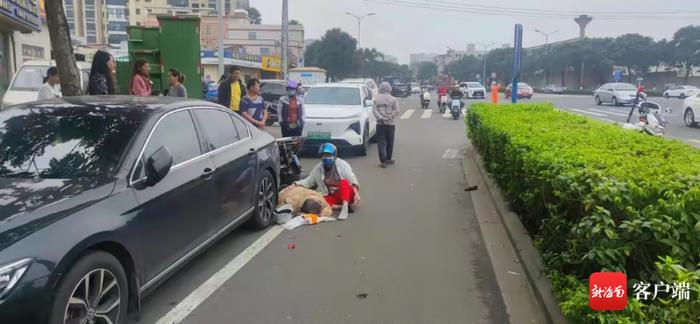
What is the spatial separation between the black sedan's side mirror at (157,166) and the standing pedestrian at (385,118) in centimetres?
710

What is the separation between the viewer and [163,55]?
13.8 meters

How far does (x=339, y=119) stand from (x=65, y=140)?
775cm

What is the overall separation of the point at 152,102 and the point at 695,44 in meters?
63.8

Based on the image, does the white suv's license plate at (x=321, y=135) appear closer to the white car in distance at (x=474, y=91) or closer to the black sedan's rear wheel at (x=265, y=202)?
the black sedan's rear wheel at (x=265, y=202)

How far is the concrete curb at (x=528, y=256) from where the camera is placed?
3.87 metres

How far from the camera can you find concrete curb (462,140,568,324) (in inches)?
152

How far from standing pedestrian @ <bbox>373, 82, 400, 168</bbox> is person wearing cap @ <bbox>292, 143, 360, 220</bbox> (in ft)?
11.1

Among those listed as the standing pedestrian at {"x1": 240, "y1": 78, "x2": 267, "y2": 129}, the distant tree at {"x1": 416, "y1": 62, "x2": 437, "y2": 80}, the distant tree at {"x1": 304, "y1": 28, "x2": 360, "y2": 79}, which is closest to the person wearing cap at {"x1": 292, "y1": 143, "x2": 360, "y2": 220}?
the standing pedestrian at {"x1": 240, "y1": 78, "x2": 267, "y2": 129}

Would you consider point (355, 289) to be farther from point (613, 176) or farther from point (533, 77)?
point (533, 77)

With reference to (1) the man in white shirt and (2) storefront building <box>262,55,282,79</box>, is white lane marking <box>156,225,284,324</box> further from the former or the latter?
(2) storefront building <box>262,55,282,79</box>

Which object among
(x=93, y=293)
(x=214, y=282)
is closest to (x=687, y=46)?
(x=214, y=282)

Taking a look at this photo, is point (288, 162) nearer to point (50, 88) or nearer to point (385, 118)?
point (385, 118)

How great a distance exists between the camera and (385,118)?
10.7 metres

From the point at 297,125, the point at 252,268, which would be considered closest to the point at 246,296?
the point at 252,268
